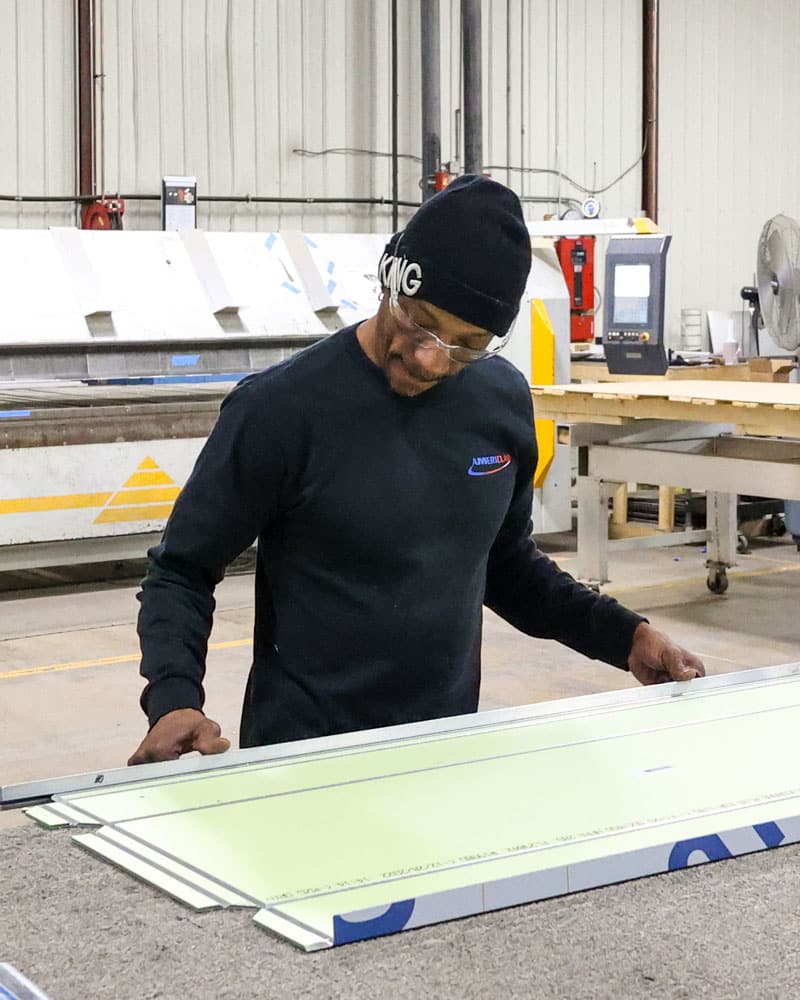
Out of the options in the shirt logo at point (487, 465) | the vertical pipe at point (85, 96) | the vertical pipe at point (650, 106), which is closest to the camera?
the shirt logo at point (487, 465)

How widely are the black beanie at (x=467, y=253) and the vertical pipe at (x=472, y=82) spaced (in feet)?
19.4

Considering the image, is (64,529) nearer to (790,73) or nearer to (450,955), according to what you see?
(450,955)

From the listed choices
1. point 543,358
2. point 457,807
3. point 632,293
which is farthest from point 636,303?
point 457,807

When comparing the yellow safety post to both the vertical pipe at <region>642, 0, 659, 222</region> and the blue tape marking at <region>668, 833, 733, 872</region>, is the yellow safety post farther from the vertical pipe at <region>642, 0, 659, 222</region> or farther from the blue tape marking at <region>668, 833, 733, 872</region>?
the blue tape marking at <region>668, 833, 733, 872</region>

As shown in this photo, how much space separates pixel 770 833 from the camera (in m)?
1.18

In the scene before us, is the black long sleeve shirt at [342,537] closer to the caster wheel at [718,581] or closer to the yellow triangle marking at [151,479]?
the yellow triangle marking at [151,479]

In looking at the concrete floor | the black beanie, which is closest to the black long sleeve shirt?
the black beanie

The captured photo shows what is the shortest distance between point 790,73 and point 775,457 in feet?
18.5

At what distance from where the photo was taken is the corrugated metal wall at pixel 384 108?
22.2 feet

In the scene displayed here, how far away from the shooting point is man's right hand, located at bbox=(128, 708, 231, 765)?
1399 mm

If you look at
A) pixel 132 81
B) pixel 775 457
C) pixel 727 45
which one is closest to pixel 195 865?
pixel 775 457

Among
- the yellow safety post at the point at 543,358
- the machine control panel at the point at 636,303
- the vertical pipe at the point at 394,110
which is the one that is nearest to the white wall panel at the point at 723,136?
the vertical pipe at the point at 394,110

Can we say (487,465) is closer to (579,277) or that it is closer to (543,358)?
(543,358)

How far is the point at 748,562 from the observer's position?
5.90 meters
